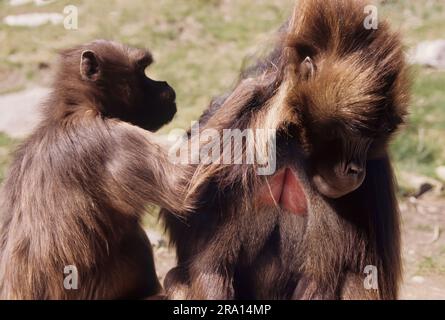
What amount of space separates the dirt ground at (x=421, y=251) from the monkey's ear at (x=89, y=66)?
147 cm

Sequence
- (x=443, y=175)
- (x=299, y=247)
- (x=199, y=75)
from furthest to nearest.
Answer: (x=199, y=75) → (x=443, y=175) → (x=299, y=247)

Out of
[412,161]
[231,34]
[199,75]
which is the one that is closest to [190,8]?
[231,34]

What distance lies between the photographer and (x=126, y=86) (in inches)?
204

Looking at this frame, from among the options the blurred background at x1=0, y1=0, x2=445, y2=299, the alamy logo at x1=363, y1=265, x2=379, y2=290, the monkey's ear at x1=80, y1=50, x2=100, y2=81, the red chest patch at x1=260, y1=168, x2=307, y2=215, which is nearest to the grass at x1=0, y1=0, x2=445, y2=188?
the blurred background at x1=0, y1=0, x2=445, y2=299

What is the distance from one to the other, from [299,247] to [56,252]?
1.35 metres

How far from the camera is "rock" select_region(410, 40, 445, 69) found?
10.3 meters

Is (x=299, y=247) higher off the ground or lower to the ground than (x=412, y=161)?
higher

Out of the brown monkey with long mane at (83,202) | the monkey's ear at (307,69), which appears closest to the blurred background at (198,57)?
the brown monkey with long mane at (83,202)

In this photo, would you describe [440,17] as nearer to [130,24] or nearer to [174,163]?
[130,24]

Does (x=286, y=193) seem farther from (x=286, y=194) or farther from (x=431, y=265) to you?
(x=431, y=265)

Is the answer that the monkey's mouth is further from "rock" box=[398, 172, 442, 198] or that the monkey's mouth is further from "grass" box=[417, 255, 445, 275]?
"rock" box=[398, 172, 442, 198]

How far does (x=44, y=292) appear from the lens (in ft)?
15.4

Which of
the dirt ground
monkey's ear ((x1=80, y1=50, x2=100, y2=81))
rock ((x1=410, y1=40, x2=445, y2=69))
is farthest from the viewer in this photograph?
rock ((x1=410, y1=40, x2=445, y2=69))

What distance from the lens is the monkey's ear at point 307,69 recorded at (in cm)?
427
